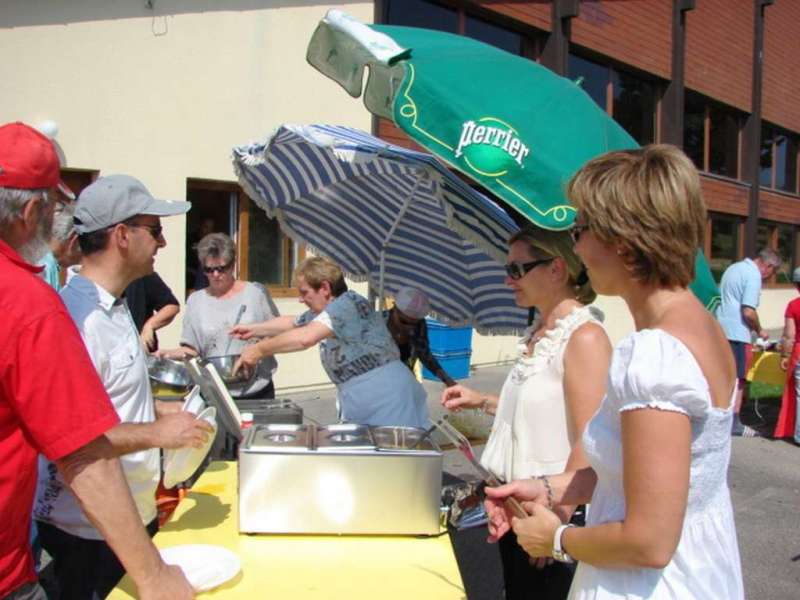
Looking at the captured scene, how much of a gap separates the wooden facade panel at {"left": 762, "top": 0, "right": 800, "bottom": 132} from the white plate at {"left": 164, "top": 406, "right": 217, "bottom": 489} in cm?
1869

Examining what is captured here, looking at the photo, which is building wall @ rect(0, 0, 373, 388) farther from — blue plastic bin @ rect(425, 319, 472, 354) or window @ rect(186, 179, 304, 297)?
blue plastic bin @ rect(425, 319, 472, 354)

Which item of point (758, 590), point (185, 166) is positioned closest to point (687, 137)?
point (185, 166)

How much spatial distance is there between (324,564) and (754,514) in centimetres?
441

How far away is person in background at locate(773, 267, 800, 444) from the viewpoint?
7160 mm

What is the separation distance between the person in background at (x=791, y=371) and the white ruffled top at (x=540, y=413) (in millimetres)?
5637

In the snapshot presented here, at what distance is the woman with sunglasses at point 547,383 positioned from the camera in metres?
2.16

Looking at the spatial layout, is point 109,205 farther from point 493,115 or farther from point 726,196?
point 726,196

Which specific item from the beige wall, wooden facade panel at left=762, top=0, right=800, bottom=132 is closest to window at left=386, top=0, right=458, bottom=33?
the beige wall

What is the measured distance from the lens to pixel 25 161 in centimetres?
169

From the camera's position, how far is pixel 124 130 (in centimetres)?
737

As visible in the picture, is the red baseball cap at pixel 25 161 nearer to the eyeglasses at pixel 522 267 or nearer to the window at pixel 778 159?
the eyeglasses at pixel 522 267

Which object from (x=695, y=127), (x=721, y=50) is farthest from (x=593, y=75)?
(x=721, y=50)

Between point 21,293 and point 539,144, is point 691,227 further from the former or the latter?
point 21,293

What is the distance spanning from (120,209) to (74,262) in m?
1.72
